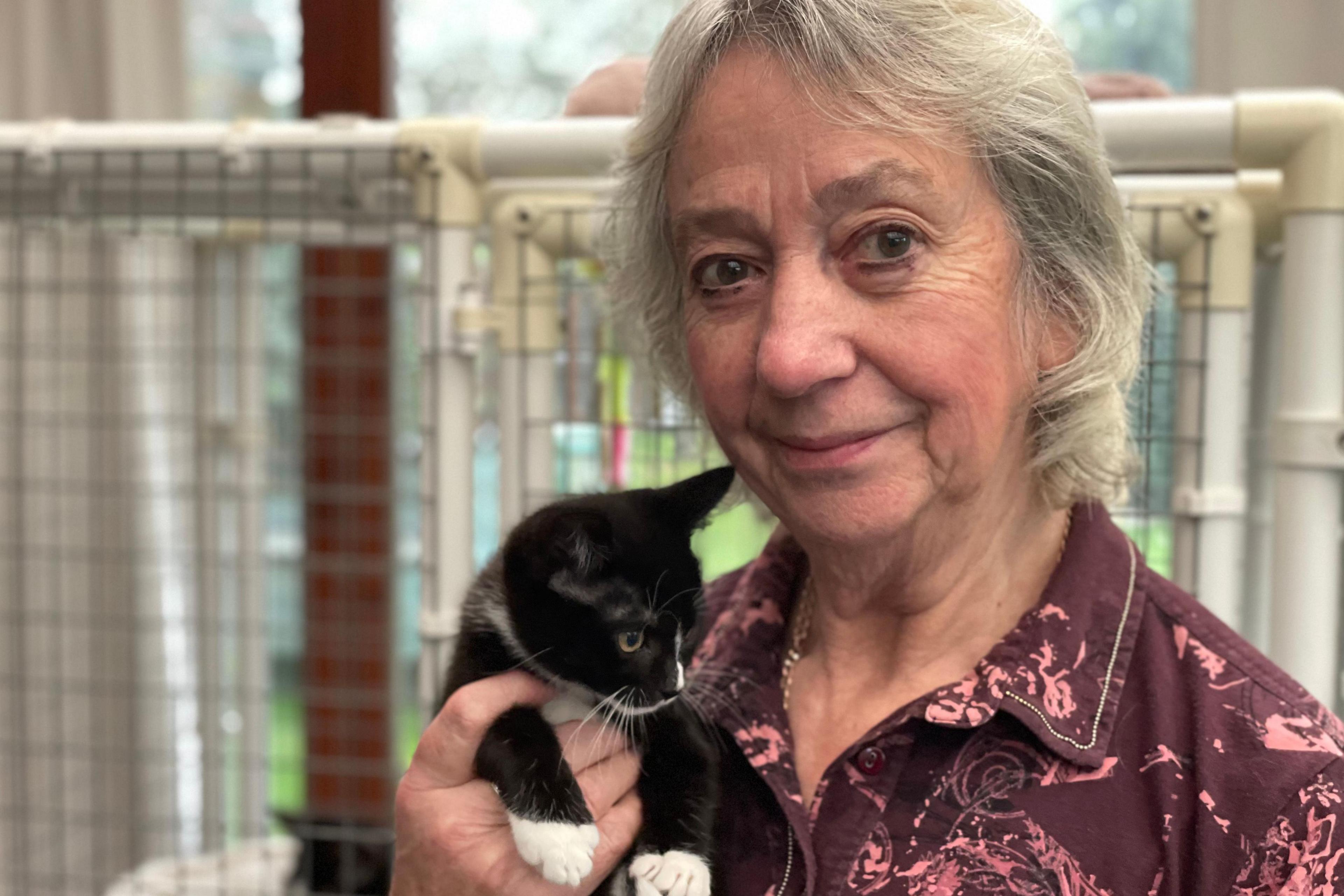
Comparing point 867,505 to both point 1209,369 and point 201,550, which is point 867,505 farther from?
point 201,550

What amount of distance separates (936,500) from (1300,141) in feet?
1.87

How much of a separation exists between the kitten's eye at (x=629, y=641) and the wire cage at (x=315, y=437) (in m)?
0.20

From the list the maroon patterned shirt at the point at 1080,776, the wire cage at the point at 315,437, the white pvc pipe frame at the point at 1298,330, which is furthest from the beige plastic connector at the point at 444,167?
the maroon patterned shirt at the point at 1080,776

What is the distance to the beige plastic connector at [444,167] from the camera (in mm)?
1306

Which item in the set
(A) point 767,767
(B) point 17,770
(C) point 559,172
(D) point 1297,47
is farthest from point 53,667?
(D) point 1297,47

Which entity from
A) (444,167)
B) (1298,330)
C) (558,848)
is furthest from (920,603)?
(444,167)

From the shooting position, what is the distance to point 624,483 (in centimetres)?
161

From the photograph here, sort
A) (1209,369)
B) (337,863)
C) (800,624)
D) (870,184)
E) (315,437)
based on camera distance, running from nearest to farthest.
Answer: (870,184), (800,624), (1209,369), (337,863), (315,437)

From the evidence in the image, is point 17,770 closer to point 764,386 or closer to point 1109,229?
point 764,386

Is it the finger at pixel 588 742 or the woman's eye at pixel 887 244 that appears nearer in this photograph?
the woman's eye at pixel 887 244

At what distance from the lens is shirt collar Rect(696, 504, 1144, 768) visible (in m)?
0.87

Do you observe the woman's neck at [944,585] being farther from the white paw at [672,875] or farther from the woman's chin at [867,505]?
the white paw at [672,875]

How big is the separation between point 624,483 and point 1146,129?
0.82m

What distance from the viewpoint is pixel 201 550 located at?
209 centimetres
